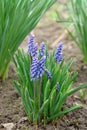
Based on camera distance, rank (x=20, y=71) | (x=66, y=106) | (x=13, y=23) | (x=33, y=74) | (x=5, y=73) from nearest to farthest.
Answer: (x=33, y=74) → (x=20, y=71) → (x=66, y=106) → (x=13, y=23) → (x=5, y=73)

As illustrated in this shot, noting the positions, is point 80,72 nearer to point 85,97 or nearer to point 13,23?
point 85,97

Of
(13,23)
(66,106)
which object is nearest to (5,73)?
(13,23)

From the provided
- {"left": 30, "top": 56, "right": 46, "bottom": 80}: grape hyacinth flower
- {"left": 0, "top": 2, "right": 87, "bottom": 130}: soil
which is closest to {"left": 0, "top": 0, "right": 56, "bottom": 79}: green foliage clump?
{"left": 0, "top": 2, "right": 87, "bottom": 130}: soil

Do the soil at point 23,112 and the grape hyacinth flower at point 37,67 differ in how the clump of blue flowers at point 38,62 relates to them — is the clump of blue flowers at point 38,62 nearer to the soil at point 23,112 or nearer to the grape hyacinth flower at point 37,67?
the grape hyacinth flower at point 37,67

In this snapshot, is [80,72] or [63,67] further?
[80,72]

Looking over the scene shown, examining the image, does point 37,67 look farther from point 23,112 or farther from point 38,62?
point 23,112
